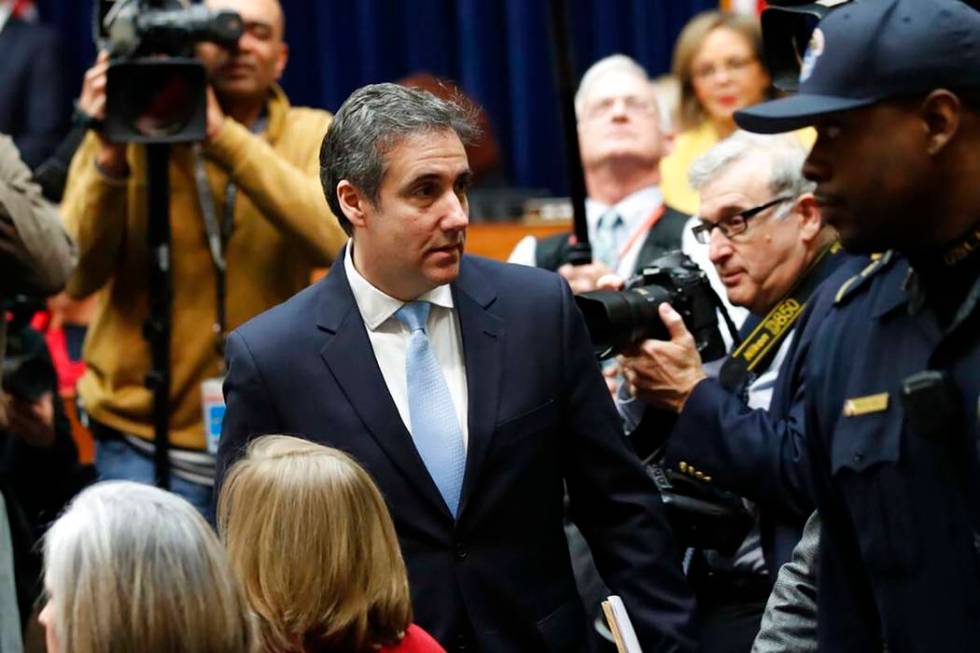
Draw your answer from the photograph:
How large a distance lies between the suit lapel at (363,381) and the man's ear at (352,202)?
11 centimetres

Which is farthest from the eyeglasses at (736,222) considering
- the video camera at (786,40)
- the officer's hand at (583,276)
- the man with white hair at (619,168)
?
the man with white hair at (619,168)

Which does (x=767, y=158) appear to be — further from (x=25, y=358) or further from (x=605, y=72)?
(x=25, y=358)

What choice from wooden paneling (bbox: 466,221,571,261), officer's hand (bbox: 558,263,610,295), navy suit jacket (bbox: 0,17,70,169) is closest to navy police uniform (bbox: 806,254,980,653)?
officer's hand (bbox: 558,263,610,295)

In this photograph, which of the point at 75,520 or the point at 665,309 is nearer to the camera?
the point at 75,520

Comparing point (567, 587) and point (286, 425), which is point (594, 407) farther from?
point (286, 425)

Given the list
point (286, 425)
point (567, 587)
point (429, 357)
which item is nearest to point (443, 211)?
point (429, 357)

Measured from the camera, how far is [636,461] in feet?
10.9

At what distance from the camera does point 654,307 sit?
365cm

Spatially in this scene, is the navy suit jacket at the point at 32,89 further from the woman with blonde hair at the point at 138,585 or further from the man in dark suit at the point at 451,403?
the woman with blonde hair at the point at 138,585

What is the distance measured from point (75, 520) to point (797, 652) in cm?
118

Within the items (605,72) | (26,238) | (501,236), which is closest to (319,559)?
(26,238)

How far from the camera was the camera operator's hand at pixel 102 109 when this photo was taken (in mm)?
4359

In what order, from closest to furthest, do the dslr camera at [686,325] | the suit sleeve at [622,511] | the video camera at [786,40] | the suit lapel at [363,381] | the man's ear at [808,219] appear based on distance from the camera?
the suit lapel at [363,381] < the suit sleeve at [622,511] < the video camera at [786,40] < the dslr camera at [686,325] < the man's ear at [808,219]

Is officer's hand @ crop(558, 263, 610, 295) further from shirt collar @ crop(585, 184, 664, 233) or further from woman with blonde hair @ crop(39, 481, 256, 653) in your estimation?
woman with blonde hair @ crop(39, 481, 256, 653)
